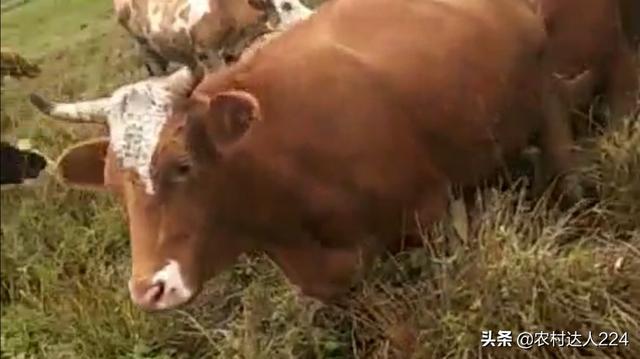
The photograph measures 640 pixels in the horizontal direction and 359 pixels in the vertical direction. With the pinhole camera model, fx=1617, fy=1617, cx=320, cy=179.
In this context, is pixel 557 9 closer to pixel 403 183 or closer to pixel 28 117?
pixel 403 183

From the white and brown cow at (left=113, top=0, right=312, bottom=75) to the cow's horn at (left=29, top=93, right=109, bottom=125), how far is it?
19 cm

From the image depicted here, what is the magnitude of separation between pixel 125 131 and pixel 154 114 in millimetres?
52

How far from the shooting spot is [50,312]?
305 cm

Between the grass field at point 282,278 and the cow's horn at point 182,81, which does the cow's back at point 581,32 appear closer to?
the grass field at point 282,278

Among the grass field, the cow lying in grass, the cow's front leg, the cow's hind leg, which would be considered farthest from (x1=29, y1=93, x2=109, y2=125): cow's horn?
the cow's front leg

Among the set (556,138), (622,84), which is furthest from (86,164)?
(622,84)

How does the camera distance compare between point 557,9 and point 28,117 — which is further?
point 28,117

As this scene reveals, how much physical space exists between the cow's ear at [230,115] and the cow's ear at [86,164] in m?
0.24

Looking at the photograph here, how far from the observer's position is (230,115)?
2373 mm

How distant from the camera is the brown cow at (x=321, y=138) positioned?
237 cm

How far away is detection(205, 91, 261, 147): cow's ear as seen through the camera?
2.36 m

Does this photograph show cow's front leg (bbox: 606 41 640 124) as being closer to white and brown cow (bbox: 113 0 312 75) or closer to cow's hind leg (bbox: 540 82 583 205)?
cow's hind leg (bbox: 540 82 583 205)

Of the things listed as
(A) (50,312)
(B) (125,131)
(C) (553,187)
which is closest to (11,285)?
(A) (50,312)

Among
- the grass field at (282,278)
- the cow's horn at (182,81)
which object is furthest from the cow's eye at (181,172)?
the grass field at (282,278)
